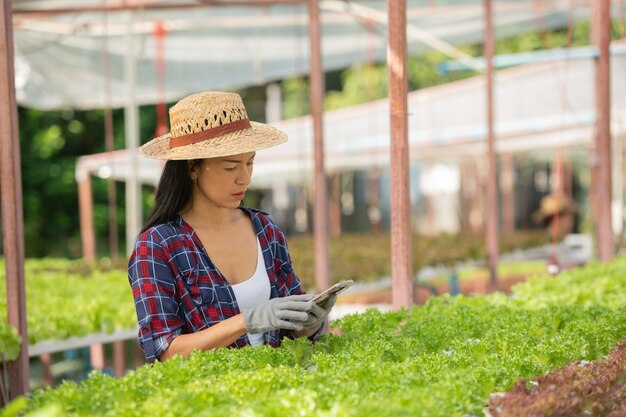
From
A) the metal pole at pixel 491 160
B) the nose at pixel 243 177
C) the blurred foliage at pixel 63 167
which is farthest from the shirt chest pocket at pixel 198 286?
the blurred foliage at pixel 63 167

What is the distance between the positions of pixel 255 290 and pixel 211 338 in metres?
0.34

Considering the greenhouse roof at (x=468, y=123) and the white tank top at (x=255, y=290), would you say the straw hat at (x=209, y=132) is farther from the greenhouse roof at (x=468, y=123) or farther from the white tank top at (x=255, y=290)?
the greenhouse roof at (x=468, y=123)

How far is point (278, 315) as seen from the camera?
9.68 ft

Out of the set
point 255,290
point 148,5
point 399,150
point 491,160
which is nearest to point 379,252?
point 491,160

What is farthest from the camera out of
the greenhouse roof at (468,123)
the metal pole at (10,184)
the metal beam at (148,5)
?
the greenhouse roof at (468,123)

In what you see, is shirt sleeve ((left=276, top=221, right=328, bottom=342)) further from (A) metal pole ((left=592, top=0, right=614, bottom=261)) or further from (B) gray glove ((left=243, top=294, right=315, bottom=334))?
(A) metal pole ((left=592, top=0, right=614, bottom=261))

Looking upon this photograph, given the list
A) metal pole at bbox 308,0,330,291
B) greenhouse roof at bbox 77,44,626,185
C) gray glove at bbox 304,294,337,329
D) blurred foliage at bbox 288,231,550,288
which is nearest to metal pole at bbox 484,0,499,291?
blurred foliage at bbox 288,231,550,288

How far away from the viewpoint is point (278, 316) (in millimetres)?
2951

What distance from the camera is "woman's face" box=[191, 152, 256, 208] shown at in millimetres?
3268

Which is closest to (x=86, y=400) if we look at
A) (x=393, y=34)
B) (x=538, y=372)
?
(x=538, y=372)

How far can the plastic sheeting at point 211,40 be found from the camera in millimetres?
10703

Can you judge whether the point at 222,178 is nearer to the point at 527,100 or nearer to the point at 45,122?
the point at 527,100

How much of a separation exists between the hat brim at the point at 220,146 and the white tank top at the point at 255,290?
416mm

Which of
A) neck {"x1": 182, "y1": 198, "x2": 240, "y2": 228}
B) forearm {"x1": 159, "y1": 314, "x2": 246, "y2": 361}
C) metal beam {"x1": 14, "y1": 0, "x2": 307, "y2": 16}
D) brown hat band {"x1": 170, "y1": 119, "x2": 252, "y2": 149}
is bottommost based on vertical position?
forearm {"x1": 159, "y1": 314, "x2": 246, "y2": 361}
